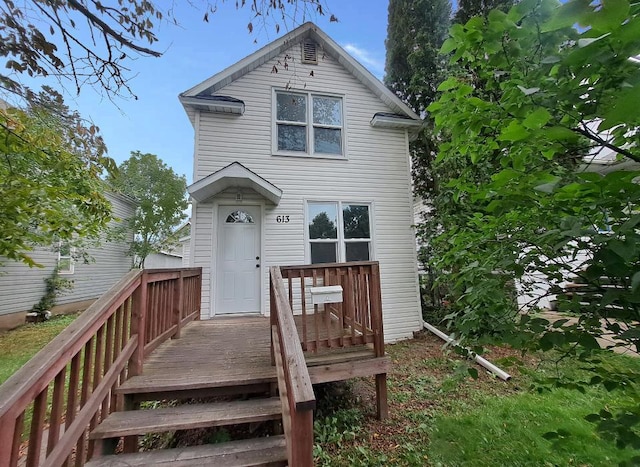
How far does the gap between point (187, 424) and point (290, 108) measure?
21.0ft

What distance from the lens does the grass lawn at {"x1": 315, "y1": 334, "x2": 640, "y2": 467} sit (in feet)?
8.94

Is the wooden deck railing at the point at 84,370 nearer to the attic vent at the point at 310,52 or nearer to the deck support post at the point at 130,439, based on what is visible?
the deck support post at the point at 130,439

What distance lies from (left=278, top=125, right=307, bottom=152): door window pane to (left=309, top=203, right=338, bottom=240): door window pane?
1420 mm

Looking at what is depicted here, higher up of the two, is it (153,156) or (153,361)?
(153,156)

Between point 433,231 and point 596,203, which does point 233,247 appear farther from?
point 596,203

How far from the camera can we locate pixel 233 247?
6219 mm

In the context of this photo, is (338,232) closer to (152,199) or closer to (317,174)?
(317,174)

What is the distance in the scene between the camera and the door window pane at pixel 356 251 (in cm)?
680

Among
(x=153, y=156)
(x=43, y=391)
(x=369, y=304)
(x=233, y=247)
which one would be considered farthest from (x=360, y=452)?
(x=153, y=156)

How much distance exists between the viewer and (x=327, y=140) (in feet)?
23.4

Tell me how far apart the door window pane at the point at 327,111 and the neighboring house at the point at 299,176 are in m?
0.03

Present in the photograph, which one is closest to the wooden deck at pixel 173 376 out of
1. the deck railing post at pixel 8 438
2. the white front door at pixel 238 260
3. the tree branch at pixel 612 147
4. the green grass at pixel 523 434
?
the deck railing post at pixel 8 438

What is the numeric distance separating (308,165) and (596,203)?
613cm

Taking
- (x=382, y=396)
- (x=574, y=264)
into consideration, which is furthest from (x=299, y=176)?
(x=574, y=264)
